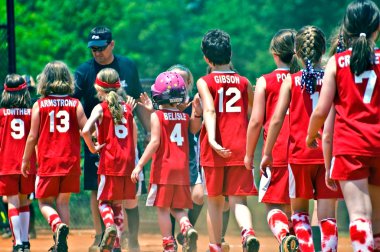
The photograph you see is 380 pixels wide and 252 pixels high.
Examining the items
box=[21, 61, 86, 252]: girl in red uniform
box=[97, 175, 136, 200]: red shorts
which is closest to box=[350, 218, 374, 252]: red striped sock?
box=[97, 175, 136, 200]: red shorts

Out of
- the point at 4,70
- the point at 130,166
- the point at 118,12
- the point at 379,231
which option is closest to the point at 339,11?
the point at 118,12

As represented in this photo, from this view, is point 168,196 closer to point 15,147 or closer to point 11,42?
point 15,147

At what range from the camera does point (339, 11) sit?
4575cm

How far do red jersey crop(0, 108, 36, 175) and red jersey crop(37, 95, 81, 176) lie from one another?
2.83 feet

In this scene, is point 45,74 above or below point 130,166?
above

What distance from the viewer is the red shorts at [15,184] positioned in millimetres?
12672

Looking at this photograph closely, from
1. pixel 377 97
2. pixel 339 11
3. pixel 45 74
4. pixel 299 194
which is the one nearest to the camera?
pixel 377 97

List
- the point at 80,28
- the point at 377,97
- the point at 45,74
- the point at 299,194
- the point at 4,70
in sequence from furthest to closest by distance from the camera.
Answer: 1. the point at 80,28
2. the point at 4,70
3. the point at 45,74
4. the point at 299,194
5. the point at 377,97

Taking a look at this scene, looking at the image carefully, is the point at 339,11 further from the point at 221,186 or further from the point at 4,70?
the point at 221,186

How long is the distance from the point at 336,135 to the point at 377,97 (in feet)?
1.21

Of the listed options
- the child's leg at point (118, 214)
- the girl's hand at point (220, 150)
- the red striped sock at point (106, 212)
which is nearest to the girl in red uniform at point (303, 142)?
the girl's hand at point (220, 150)

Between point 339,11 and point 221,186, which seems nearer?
point 221,186

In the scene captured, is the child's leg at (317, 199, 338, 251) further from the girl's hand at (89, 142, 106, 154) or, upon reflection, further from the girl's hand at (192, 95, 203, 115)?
the girl's hand at (89, 142, 106, 154)

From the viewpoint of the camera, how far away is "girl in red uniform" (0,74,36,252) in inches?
496
